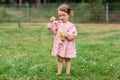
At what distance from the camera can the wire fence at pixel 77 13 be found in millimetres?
26672

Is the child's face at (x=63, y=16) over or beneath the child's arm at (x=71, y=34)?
over

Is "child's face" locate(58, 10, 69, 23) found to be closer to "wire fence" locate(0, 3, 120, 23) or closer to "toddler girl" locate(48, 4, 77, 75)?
"toddler girl" locate(48, 4, 77, 75)

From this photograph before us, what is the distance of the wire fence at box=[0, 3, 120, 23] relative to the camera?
26.7 m

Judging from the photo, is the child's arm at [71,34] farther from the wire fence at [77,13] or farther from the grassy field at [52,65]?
the wire fence at [77,13]

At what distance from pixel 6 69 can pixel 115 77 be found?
204cm

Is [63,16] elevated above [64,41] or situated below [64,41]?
above

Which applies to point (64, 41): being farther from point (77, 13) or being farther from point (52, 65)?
point (77, 13)

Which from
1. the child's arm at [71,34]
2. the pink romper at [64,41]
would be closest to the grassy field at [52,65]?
the pink romper at [64,41]

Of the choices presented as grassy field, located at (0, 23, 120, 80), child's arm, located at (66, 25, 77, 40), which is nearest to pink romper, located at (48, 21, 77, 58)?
child's arm, located at (66, 25, 77, 40)

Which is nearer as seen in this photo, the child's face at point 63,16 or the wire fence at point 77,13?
the child's face at point 63,16

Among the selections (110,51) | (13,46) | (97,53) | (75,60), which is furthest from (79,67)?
(13,46)

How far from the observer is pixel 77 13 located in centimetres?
2777

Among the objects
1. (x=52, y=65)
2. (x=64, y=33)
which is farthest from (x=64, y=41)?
(x=52, y=65)

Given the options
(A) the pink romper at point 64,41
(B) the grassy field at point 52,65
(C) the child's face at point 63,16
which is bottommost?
(B) the grassy field at point 52,65
